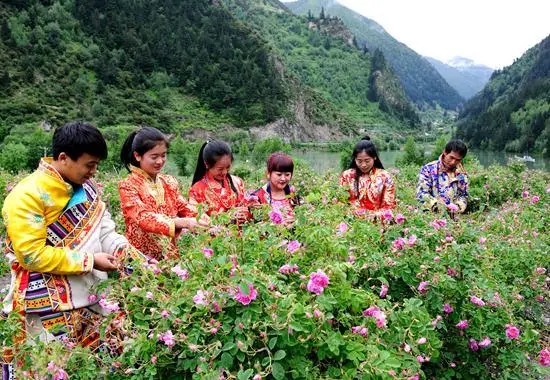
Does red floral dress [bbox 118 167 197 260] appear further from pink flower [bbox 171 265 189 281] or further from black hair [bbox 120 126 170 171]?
pink flower [bbox 171 265 189 281]

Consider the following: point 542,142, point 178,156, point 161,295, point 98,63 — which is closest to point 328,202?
point 161,295

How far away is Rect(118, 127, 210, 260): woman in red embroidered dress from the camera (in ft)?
8.55

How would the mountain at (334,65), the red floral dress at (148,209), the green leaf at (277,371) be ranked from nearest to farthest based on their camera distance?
the green leaf at (277,371) < the red floral dress at (148,209) < the mountain at (334,65)

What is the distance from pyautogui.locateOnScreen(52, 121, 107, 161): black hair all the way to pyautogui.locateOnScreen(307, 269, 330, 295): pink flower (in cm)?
114

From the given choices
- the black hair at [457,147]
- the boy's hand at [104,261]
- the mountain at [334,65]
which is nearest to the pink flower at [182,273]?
the boy's hand at [104,261]

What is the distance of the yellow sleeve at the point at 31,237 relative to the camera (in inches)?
68.7

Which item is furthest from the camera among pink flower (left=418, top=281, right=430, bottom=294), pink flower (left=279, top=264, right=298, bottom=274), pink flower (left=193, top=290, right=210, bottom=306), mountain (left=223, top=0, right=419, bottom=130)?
mountain (left=223, top=0, right=419, bottom=130)

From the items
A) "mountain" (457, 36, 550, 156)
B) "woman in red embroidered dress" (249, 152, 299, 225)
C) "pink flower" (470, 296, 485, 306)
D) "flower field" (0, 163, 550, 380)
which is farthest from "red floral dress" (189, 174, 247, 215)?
"mountain" (457, 36, 550, 156)

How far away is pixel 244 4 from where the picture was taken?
185m

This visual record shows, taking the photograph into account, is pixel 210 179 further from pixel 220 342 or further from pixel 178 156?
pixel 178 156

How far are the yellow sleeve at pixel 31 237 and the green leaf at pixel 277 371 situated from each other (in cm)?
105

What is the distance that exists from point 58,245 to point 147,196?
908 millimetres

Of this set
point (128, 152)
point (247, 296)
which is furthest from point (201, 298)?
point (128, 152)

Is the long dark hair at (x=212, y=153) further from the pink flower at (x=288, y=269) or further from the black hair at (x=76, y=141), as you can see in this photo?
the pink flower at (x=288, y=269)
